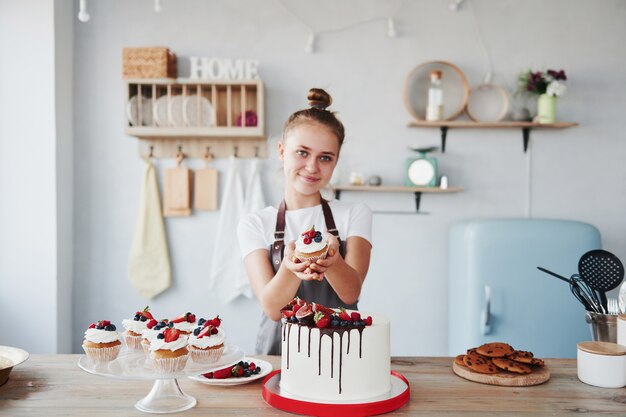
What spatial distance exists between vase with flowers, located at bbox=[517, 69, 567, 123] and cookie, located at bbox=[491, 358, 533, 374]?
1.94 meters

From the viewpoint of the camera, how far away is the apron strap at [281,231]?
1.97m

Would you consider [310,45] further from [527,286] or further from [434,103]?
[527,286]

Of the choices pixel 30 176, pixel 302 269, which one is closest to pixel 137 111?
pixel 30 176

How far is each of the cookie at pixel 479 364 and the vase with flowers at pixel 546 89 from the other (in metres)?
1.92

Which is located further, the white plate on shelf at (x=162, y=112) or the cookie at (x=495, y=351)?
the white plate on shelf at (x=162, y=112)

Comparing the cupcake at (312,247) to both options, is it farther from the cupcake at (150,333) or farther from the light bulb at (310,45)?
the light bulb at (310,45)

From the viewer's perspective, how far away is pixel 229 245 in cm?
328

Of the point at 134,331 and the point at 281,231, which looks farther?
the point at 281,231

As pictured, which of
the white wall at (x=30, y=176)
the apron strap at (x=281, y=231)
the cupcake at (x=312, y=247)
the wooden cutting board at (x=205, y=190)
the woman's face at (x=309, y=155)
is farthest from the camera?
the wooden cutting board at (x=205, y=190)

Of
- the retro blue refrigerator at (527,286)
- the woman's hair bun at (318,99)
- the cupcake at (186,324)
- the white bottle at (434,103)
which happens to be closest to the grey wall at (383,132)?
the white bottle at (434,103)

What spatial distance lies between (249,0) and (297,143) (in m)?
1.77

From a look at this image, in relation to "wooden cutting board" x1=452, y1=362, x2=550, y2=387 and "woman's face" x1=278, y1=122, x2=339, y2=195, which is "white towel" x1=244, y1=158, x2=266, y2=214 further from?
"wooden cutting board" x1=452, y1=362, x2=550, y2=387

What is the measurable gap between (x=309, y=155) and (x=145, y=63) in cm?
165

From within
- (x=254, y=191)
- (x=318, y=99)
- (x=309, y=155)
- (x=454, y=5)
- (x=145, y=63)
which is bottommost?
(x=254, y=191)
